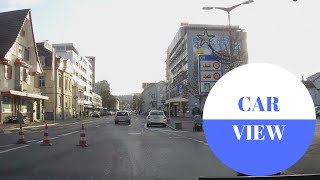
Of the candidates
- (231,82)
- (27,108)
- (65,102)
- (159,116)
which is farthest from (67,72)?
(231,82)

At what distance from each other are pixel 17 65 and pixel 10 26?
457 centimetres

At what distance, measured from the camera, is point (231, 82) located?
3.09 meters

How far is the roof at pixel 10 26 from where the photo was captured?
4716cm

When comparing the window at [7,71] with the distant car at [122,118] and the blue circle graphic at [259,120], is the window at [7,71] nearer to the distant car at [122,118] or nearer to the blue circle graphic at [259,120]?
the distant car at [122,118]

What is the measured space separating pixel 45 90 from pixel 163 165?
2491 inches

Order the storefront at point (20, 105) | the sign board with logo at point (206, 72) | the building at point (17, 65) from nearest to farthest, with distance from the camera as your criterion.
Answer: the sign board with logo at point (206, 72)
the storefront at point (20, 105)
the building at point (17, 65)

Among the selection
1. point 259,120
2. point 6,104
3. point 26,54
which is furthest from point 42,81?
point 259,120

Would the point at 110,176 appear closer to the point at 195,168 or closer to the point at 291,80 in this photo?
the point at 195,168

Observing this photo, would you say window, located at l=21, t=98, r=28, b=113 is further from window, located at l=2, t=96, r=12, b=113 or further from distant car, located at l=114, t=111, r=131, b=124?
distant car, located at l=114, t=111, r=131, b=124

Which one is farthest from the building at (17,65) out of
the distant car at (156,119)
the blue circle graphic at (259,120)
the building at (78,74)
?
the blue circle graphic at (259,120)

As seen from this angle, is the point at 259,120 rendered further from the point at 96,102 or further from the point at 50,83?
the point at 96,102

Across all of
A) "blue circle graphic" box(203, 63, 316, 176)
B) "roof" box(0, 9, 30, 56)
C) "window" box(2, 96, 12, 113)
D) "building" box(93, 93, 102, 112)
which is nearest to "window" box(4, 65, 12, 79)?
"roof" box(0, 9, 30, 56)

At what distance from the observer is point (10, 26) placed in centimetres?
5006

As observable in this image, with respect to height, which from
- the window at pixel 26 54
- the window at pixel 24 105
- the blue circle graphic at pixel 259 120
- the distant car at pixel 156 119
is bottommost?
the distant car at pixel 156 119
